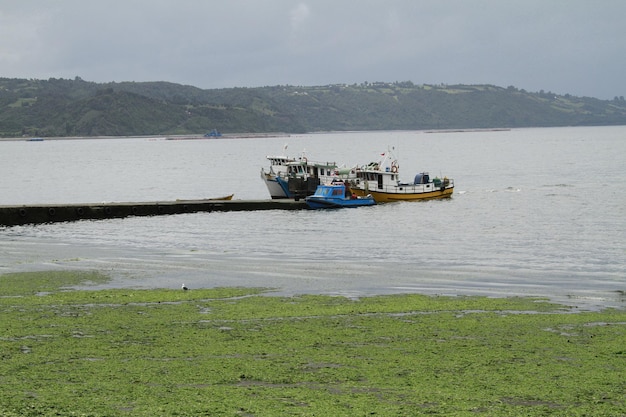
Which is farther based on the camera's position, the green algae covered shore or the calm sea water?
the calm sea water

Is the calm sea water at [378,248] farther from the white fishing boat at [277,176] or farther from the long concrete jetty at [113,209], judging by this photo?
the white fishing boat at [277,176]

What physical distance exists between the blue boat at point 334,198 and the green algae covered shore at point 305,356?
4434 centimetres

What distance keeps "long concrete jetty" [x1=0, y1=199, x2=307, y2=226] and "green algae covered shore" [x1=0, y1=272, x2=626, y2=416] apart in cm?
3158

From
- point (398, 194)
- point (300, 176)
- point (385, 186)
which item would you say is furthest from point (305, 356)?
point (385, 186)

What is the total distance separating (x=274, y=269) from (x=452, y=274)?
294 inches

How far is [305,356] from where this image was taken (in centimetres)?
1839

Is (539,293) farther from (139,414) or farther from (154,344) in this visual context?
(139,414)

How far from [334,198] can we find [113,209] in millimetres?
19823

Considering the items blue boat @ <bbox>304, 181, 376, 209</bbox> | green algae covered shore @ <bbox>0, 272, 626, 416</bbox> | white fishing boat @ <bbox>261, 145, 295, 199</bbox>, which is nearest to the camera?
green algae covered shore @ <bbox>0, 272, 626, 416</bbox>

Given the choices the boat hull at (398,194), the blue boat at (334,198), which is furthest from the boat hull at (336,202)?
the boat hull at (398,194)

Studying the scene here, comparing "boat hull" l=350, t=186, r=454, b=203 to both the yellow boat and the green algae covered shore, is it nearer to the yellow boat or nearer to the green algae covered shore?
the yellow boat

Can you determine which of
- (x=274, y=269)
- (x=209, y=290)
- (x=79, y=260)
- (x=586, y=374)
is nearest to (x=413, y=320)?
(x=586, y=374)

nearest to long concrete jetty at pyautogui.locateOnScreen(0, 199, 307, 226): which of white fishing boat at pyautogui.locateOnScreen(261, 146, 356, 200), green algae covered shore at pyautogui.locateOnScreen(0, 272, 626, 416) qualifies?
white fishing boat at pyautogui.locateOnScreen(261, 146, 356, 200)

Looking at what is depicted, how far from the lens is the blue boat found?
7145 centimetres
